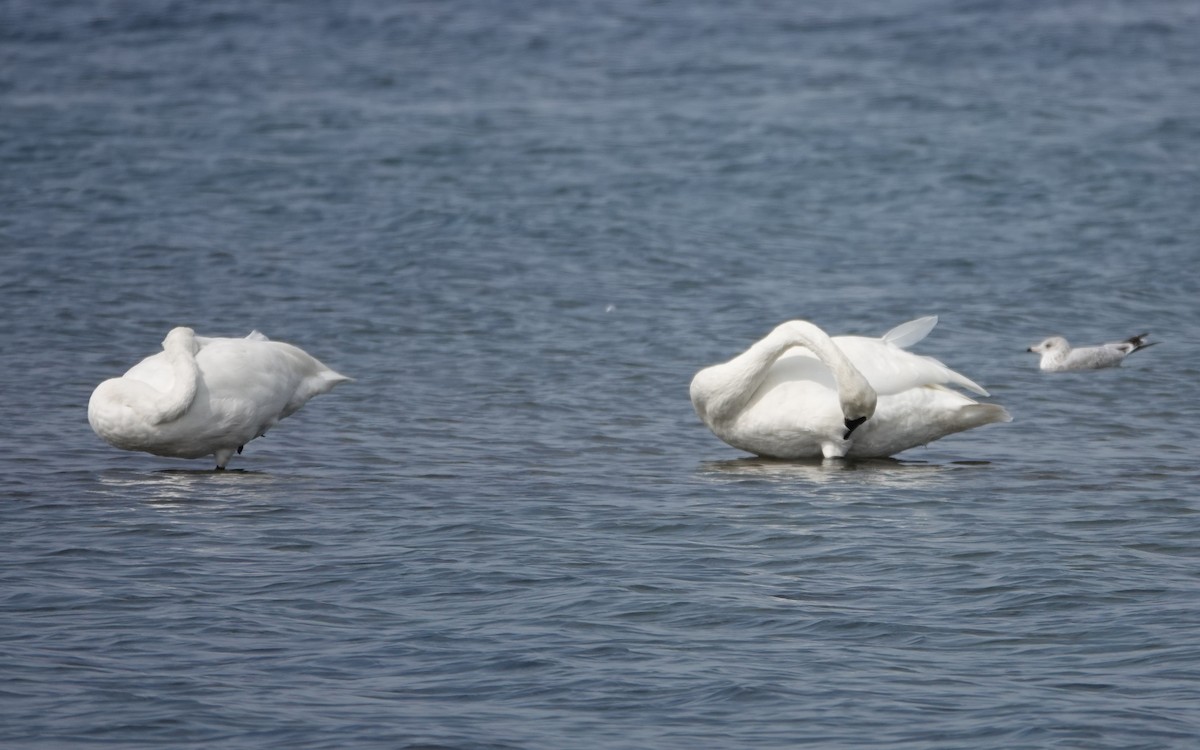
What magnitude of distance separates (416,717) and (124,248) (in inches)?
479

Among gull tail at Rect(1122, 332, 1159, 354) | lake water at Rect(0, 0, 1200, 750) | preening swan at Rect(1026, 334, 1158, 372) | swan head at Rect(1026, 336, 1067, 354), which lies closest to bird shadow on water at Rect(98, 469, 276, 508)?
lake water at Rect(0, 0, 1200, 750)

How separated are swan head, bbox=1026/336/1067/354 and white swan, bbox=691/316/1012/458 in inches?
107

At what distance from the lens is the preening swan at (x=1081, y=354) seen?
1290 cm

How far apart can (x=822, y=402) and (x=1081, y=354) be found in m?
3.43

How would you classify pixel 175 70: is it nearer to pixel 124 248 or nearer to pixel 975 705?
pixel 124 248

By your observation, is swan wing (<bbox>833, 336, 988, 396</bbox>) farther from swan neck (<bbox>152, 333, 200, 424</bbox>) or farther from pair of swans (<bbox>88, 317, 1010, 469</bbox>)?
swan neck (<bbox>152, 333, 200, 424</bbox>)

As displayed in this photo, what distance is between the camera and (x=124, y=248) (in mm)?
17297

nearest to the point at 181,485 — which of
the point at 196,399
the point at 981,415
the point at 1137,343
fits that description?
the point at 196,399

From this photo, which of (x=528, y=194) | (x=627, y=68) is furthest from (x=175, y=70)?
(x=528, y=194)

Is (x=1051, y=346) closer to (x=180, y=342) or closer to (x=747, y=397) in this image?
(x=747, y=397)

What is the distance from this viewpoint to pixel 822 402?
10.2m

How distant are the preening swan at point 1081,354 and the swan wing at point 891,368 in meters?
2.48

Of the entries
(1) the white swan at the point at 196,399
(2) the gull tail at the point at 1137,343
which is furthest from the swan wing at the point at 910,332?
(1) the white swan at the point at 196,399

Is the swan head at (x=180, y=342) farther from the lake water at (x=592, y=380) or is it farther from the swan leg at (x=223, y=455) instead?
the lake water at (x=592, y=380)
